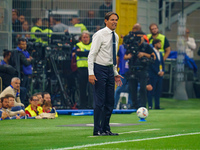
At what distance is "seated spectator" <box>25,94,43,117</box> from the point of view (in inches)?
536

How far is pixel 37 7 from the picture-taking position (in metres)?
17.2

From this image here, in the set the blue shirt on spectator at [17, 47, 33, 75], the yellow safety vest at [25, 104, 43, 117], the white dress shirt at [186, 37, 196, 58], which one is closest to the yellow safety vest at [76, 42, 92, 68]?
the blue shirt on spectator at [17, 47, 33, 75]

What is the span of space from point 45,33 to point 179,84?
18.1 ft

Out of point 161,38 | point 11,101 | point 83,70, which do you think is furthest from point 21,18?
point 11,101

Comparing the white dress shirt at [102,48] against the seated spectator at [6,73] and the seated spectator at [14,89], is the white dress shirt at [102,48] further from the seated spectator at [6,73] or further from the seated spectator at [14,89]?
the seated spectator at [6,73]

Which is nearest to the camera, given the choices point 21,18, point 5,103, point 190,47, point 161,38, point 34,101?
point 5,103

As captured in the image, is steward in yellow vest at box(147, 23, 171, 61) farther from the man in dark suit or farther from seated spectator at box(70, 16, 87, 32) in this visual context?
seated spectator at box(70, 16, 87, 32)

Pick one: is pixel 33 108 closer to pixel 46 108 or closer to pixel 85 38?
pixel 46 108

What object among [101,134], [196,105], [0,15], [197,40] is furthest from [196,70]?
[101,134]

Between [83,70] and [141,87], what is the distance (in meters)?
1.69

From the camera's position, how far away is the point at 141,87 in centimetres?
1622

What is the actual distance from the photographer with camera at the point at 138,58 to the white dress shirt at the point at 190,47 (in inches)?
188

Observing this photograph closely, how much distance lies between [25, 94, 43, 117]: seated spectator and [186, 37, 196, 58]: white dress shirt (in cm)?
854

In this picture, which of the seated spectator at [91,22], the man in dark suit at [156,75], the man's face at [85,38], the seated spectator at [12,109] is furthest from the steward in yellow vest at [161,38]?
the seated spectator at [12,109]
